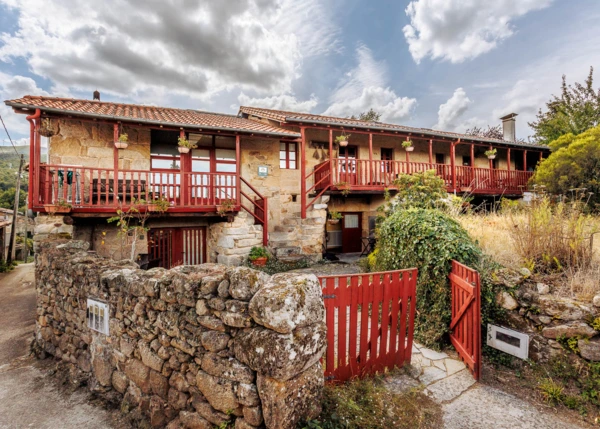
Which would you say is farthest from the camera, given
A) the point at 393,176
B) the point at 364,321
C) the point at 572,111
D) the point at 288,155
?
the point at 572,111

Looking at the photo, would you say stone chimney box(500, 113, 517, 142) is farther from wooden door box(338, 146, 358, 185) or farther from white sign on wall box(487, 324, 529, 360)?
white sign on wall box(487, 324, 529, 360)

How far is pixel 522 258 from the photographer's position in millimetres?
3936

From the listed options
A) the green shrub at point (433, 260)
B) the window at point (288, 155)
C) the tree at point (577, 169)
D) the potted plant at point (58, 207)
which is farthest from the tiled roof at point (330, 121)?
the potted plant at point (58, 207)

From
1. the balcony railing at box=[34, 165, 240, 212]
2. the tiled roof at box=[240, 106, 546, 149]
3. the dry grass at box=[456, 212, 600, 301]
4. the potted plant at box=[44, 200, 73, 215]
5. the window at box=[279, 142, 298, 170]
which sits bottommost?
the dry grass at box=[456, 212, 600, 301]

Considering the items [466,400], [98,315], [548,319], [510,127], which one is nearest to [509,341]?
[548,319]

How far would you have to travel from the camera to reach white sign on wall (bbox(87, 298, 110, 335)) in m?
3.31

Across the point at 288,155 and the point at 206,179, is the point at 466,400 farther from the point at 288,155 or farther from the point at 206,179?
the point at 288,155

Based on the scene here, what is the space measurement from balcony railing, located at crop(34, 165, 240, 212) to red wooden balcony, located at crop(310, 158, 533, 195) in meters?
3.54

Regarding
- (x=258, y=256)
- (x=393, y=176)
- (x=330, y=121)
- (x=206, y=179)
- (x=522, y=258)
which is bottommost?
(x=258, y=256)

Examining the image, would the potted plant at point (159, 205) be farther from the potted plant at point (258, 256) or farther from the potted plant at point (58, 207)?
the potted plant at point (258, 256)

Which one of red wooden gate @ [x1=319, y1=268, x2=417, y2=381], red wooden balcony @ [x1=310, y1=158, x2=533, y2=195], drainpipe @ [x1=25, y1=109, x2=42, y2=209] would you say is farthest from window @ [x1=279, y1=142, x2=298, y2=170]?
red wooden gate @ [x1=319, y1=268, x2=417, y2=381]

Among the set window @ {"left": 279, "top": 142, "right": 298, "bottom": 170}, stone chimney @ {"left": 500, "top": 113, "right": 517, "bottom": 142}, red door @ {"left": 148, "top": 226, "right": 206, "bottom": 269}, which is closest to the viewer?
red door @ {"left": 148, "top": 226, "right": 206, "bottom": 269}

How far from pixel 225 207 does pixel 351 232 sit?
5947mm

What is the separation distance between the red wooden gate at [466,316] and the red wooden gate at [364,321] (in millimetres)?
635
